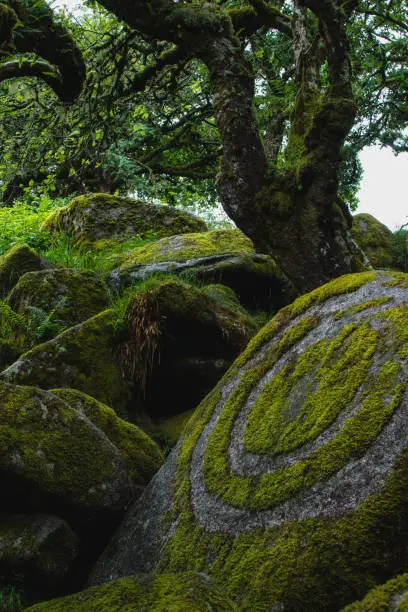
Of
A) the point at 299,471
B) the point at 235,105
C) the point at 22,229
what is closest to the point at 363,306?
the point at 299,471

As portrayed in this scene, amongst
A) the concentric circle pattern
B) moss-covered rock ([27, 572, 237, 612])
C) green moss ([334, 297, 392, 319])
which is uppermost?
green moss ([334, 297, 392, 319])

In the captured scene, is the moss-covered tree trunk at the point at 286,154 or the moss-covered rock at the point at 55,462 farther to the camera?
the moss-covered tree trunk at the point at 286,154

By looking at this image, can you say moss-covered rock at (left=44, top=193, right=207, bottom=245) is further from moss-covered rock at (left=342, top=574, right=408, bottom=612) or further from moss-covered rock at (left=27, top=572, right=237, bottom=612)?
moss-covered rock at (left=342, top=574, right=408, bottom=612)

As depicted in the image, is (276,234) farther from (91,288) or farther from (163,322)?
(91,288)

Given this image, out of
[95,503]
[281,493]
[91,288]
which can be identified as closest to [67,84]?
[91,288]

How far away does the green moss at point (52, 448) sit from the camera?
3.75 m

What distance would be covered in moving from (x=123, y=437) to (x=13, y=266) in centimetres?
429

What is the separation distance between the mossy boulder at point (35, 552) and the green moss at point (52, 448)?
176mm

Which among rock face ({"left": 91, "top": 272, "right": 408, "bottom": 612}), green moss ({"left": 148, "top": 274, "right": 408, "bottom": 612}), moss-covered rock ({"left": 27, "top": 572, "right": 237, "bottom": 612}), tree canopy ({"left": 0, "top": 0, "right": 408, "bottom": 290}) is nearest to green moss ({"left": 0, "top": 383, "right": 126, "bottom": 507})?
rock face ({"left": 91, "top": 272, "right": 408, "bottom": 612})

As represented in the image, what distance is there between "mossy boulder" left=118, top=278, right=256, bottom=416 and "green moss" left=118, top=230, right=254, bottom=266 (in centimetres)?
214

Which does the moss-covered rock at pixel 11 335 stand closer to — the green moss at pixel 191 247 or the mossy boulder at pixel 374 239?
the green moss at pixel 191 247

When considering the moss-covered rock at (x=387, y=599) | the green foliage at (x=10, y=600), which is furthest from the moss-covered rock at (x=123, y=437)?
the moss-covered rock at (x=387, y=599)

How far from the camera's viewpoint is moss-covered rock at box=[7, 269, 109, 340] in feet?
22.8

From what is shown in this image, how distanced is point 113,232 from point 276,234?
4.97 metres
